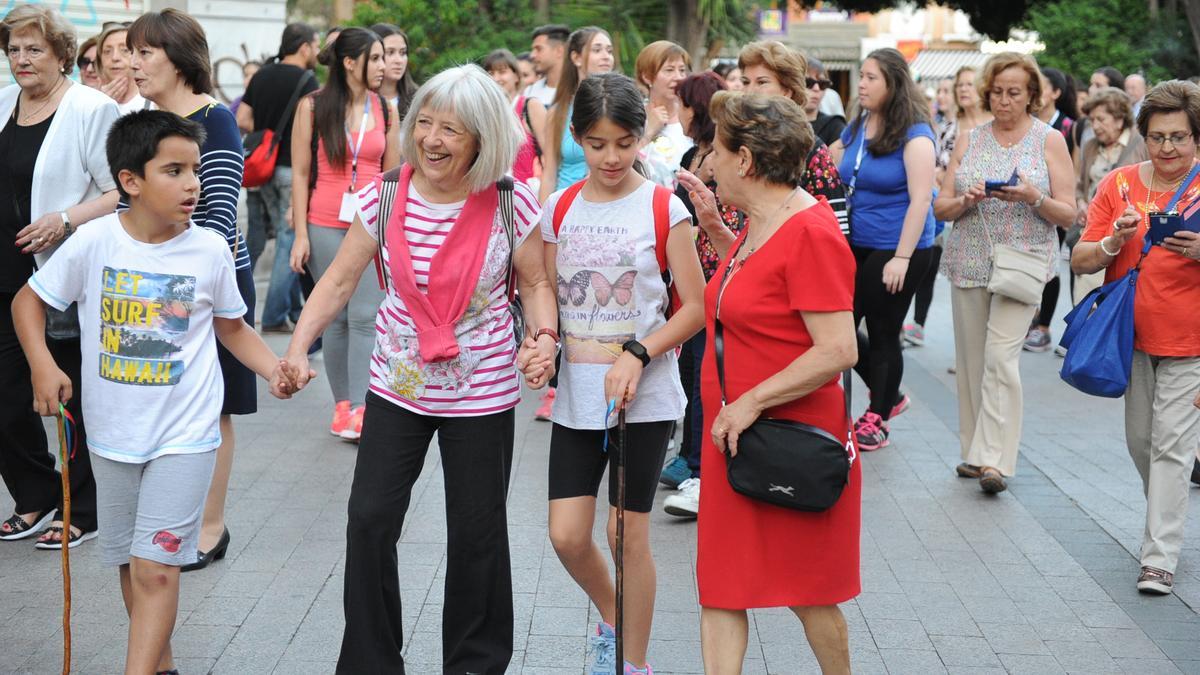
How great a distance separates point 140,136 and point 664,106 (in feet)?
13.2

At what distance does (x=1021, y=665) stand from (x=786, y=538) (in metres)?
1.46

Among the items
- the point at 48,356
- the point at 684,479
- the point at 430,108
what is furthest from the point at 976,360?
the point at 48,356

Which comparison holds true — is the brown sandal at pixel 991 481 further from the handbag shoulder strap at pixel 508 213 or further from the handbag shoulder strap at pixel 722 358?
the handbag shoulder strap at pixel 508 213

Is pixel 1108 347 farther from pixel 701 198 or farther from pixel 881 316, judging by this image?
pixel 701 198

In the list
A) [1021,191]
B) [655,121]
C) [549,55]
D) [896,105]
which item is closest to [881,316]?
[896,105]

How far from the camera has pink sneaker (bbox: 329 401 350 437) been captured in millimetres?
7738

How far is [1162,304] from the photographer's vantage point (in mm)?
5492

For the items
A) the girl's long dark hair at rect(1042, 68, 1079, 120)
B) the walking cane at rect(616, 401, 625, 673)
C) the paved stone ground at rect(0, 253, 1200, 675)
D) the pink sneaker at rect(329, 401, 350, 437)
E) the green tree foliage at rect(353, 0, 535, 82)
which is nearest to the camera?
the walking cane at rect(616, 401, 625, 673)

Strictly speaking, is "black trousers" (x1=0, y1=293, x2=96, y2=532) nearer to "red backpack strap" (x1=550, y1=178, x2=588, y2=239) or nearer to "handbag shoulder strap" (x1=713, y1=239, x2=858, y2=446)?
"red backpack strap" (x1=550, y1=178, x2=588, y2=239)

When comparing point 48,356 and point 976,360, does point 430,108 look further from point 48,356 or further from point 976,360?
point 976,360

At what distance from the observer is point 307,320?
13.4 ft

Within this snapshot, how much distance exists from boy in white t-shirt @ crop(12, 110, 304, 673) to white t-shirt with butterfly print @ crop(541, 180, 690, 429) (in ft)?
2.81

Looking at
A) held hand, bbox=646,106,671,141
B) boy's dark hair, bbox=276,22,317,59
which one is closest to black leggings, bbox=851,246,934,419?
held hand, bbox=646,106,671,141

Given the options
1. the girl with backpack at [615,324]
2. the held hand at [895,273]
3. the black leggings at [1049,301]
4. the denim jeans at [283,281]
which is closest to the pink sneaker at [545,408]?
the held hand at [895,273]
